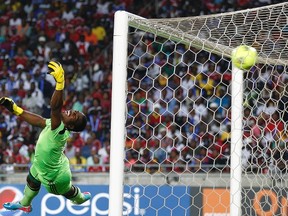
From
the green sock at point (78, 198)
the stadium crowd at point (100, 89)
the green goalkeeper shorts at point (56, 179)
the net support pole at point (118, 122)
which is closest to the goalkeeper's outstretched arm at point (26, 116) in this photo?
the green goalkeeper shorts at point (56, 179)

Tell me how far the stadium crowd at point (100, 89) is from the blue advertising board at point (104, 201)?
41 centimetres

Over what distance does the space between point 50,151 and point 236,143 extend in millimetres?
1698

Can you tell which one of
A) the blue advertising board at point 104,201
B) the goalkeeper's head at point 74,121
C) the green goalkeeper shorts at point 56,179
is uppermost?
the goalkeeper's head at point 74,121

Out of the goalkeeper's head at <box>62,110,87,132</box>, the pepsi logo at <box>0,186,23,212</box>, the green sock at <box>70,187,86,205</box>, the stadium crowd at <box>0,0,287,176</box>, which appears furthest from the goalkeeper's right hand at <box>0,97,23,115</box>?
the pepsi logo at <box>0,186,23,212</box>

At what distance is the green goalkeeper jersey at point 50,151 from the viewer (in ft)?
22.2

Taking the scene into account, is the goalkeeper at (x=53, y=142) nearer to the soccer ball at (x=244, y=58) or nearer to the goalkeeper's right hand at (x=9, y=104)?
the goalkeeper's right hand at (x=9, y=104)

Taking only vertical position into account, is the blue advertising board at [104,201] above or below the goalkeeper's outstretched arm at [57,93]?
below

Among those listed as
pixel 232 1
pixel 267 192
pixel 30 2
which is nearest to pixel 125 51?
pixel 267 192

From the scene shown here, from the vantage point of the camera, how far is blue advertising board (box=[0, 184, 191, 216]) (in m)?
10.9

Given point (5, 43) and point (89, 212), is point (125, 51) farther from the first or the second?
point (5, 43)

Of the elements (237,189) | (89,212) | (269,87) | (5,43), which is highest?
(5,43)

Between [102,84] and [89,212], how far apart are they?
4.48 m

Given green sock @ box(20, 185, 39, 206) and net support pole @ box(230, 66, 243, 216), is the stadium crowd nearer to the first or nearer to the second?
net support pole @ box(230, 66, 243, 216)

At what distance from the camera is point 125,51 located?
6.13m
